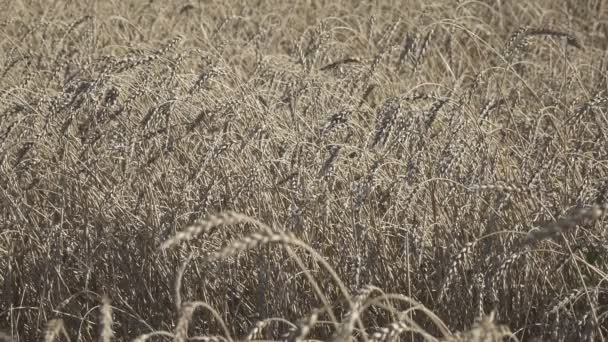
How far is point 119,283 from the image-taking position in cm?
308

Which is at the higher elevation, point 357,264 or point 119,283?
point 357,264

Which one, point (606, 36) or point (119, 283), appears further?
point (606, 36)

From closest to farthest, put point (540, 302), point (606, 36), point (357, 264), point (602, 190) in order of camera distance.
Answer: point (602, 190), point (357, 264), point (540, 302), point (606, 36)

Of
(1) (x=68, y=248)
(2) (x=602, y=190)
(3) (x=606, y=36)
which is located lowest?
(3) (x=606, y=36)

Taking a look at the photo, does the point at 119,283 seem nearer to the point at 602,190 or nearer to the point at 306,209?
the point at 306,209

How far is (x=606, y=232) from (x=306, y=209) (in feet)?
2.56

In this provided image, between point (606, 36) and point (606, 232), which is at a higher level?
point (606, 232)

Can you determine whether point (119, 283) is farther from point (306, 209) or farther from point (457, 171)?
point (457, 171)

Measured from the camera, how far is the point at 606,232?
276 cm

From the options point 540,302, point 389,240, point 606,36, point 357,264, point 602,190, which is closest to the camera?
point 602,190

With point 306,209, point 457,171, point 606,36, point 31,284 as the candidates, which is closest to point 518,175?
point 457,171

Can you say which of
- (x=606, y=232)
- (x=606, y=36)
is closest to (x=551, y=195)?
(x=606, y=232)

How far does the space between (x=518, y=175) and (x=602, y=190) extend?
74 cm

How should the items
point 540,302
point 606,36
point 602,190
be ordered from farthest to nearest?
point 606,36, point 540,302, point 602,190
